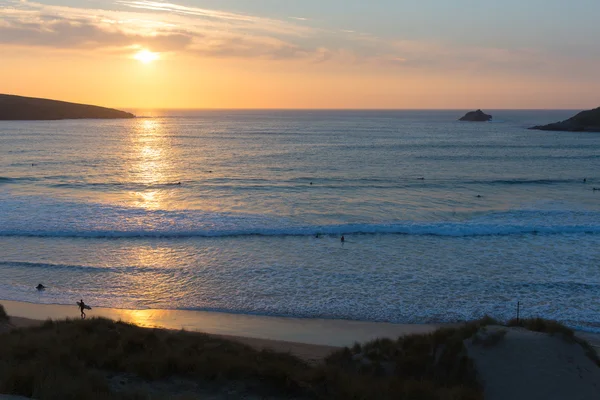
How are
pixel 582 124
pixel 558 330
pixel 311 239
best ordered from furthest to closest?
pixel 582 124 → pixel 311 239 → pixel 558 330

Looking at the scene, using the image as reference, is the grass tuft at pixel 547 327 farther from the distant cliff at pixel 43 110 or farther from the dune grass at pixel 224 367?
the distant cliff at pixel 43 110

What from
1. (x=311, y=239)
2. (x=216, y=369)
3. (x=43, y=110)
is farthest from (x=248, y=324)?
A: (x=43, y=110)

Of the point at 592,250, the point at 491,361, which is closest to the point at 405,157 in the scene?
the point at 592,250

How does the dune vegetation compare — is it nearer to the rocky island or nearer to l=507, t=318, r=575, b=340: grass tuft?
l=507, t=318, r=575, b=340: grass tuft

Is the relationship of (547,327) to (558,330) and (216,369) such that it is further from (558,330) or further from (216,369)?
(216,369)

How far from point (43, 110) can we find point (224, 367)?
531 feet

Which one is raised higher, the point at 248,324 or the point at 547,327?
the point at 547,327

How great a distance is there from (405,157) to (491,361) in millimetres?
48596

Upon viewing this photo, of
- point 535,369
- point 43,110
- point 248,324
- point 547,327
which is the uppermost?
point 43,110

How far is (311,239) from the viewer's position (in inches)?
944

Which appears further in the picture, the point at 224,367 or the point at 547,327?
the point at 547,327

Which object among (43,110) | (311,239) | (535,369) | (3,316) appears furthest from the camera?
(43,110)

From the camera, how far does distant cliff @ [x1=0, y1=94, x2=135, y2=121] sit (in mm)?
145625

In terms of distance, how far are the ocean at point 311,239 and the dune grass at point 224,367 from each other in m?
4.71
